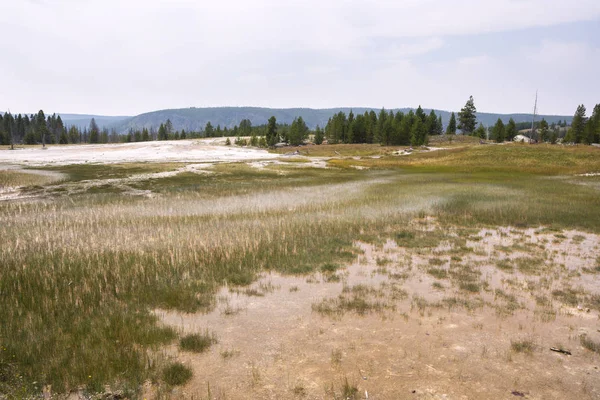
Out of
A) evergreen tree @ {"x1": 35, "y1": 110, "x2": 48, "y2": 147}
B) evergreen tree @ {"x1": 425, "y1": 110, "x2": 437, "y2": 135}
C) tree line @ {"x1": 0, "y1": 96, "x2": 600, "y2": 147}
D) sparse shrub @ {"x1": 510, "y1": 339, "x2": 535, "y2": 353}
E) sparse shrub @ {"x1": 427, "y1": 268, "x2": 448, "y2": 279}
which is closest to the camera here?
sparse shrub @ {"x1": 510, "y1": 339, "x2": 535, "y2": 353}

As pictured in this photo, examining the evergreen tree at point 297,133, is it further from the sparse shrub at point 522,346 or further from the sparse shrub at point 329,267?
the sparse shrub at point 522,346

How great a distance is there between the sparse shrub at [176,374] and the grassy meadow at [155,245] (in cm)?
19

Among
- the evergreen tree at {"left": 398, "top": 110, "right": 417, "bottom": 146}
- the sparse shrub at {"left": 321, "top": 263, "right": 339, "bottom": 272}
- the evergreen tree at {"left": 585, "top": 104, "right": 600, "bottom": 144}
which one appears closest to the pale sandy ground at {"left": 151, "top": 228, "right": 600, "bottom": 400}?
the sparse shrub at {"left": 321, "top": 263, "right": 339, "bottom": 272}

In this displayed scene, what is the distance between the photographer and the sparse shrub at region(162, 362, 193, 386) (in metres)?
6.99

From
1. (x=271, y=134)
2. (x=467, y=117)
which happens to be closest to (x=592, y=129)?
(x=467, y=117)

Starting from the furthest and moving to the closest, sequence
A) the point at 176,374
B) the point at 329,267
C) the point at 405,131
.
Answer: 1. the point at 405,131
2. the point at 329,267
3. the point at 176,374

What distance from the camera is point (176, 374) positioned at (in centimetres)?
712

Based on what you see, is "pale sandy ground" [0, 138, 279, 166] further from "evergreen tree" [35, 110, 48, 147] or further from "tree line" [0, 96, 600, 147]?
"evergreen tree" [35, 110, 48, 147]

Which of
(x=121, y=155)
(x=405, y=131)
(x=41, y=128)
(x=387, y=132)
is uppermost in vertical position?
(x=41, y=128)

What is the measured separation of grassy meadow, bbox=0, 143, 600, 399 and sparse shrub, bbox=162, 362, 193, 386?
195 mm

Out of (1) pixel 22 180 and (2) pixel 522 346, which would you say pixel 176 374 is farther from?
(1) pixel 22 180

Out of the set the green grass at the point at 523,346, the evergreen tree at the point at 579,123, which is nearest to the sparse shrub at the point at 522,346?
the green grass at the point at 523,346

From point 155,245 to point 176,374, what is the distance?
33.2 feet

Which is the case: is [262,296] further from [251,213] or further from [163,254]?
[251,213]
